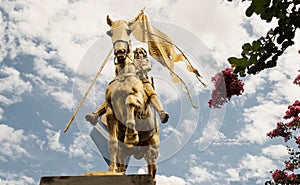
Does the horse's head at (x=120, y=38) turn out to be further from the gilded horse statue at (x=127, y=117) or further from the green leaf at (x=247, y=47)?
the green leaf at (x=247, y=47)

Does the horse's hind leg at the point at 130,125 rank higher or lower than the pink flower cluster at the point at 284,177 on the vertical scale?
lower

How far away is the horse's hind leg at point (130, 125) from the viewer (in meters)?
5.49

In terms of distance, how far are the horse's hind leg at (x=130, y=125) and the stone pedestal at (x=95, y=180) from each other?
93cm

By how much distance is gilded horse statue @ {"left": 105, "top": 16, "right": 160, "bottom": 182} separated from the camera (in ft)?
18.2

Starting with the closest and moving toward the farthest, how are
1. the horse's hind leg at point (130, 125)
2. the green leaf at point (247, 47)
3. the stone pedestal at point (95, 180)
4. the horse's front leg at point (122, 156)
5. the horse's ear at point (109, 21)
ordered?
the green leaf at point (247, 47) → the stone pedestal at point (95, 180) → the horse's hind leg at point (130, 125) → the horse's front leg at point (122, 156) → the horse's ear at point (109, 21)

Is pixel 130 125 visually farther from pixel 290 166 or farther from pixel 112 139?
pixel 290 166

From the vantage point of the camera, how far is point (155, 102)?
5.92m

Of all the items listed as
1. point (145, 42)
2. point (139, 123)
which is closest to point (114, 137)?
point (139, 123)

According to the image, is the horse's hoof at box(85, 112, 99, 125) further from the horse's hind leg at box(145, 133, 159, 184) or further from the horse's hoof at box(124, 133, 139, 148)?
the horse's hind leg at box(145, 133, 159, 184)

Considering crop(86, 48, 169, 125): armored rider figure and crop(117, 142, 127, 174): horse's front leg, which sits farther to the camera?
crop(86, 48, 169, 125): armored rider figure

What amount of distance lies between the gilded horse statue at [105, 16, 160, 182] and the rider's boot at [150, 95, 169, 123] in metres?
0.10

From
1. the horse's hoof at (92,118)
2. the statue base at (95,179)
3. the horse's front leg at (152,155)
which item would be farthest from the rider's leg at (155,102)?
the statue base at (95,179)

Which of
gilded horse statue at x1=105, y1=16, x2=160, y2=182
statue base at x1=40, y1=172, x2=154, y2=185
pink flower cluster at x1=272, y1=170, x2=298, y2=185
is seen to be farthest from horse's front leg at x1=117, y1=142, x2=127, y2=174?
pink flower cluster at x1=272, y1=170, x2=298, y2=185

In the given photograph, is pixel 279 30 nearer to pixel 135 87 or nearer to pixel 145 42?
pixel 135 87
